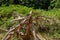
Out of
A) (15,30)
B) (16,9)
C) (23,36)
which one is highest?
(15,30)

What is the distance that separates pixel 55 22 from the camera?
16.3ft

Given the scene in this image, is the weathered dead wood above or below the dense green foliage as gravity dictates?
above

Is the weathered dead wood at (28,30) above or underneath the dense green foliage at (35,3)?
above

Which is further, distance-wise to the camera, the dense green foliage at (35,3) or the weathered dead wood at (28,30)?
the dense green foliage at (35,3)

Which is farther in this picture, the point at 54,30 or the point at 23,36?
the point at 54,30

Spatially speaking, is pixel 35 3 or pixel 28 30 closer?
pixel 28 30

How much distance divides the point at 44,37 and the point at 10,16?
1146 mm

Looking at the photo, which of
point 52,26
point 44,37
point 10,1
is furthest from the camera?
point 10,1

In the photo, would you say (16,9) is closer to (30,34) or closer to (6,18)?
(6,18)

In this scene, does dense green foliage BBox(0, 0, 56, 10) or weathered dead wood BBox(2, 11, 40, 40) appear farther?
dense green foliage BBox(0, 0, 56, 10)

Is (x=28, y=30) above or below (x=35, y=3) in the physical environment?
above

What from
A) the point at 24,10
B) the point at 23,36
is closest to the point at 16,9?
the point at 24,10

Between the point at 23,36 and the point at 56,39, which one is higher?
the point at 23,36

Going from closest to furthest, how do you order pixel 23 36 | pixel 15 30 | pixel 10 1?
1. pixel 15 30
2. pixel 23 36
3. pixel 10 1
